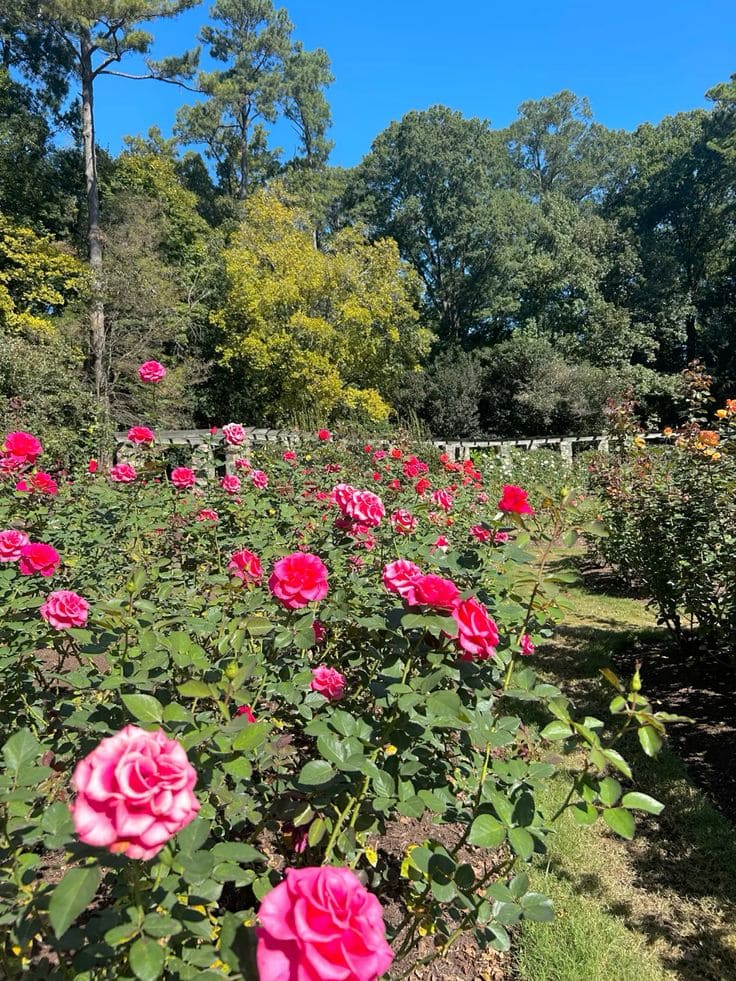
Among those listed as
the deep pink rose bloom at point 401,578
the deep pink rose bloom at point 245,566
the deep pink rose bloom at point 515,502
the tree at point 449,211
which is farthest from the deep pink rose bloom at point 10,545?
the tree at point 449,211

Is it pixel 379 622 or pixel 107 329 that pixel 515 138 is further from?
pixel 379 622

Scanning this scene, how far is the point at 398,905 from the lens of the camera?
163 cm

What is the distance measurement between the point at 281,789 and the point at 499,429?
60.7 feet

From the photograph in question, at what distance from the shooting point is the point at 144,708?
0.91 meters

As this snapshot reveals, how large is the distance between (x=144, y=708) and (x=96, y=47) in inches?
684

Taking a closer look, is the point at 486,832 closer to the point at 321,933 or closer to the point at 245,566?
the point at 321,933

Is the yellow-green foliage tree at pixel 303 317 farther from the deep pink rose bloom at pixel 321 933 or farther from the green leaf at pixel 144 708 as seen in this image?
the deep pink rose bloom at pixel 321 933

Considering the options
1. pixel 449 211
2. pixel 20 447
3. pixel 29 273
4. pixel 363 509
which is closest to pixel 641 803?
pixel 363 509

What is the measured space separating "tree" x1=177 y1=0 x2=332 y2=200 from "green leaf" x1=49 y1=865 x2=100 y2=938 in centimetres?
2441

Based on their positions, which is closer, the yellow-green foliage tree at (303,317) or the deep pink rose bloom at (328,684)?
the deep pink rose bloom at (328,684)

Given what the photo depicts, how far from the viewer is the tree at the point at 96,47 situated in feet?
40.8

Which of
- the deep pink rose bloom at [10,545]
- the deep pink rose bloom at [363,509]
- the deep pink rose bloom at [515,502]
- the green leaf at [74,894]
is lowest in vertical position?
the green leaf at [74,894]

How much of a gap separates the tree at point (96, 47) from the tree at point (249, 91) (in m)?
7.41

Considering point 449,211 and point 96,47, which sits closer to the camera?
point 96,47
